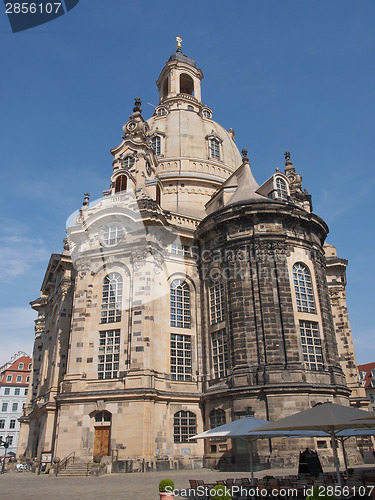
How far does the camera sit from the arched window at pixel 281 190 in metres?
35.2

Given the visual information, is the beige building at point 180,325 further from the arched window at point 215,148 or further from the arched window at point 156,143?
the arched window at point 215,148

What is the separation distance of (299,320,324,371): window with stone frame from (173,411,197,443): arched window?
907 cm

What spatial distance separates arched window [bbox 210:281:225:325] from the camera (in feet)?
106

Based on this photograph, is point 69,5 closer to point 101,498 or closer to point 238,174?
point 101,498

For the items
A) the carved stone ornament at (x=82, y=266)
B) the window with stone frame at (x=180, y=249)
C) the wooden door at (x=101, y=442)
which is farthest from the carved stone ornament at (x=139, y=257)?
the wooden door at (x=101, y=442)

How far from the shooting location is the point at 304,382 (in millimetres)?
27062

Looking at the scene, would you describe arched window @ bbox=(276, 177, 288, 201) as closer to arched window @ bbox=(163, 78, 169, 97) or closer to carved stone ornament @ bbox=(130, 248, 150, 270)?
carved stone ornament @ bbox=(130, 248, 150, 270)

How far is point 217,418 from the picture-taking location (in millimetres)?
29141

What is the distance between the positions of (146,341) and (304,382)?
1087 centimetres

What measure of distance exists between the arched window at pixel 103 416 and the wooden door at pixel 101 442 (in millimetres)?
503

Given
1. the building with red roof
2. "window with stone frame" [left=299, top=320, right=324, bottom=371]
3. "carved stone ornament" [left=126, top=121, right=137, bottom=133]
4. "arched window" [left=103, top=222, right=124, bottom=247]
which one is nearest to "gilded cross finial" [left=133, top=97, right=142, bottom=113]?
"carved stone ornament" [left=126, top=121, right=137, bottom=133]

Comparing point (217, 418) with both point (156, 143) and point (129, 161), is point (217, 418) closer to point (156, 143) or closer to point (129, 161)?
point (129, 161)

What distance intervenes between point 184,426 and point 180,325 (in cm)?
738

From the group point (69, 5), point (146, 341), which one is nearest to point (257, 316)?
→ point (146, 341)
